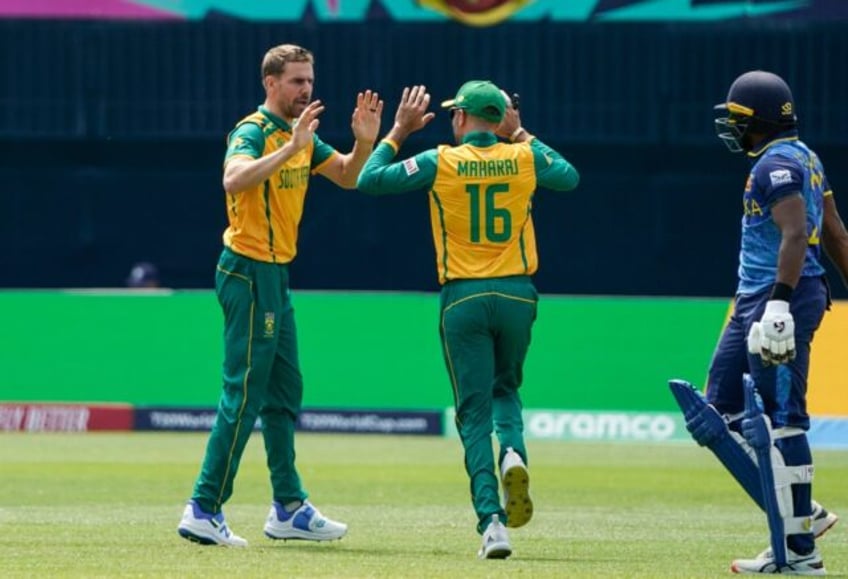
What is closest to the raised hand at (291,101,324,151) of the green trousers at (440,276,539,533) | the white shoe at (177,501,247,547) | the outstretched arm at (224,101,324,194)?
the outstretched arm at (224,101,324,194)

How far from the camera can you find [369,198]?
88.3 ft

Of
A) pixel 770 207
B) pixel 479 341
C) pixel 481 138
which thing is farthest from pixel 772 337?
pixel 481 138

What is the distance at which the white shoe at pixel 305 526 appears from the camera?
10.2 meters

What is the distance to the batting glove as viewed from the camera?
8.69 meters

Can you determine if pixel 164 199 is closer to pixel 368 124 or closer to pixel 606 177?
pixel 606 177

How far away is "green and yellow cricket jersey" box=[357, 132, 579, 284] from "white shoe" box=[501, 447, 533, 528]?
0.86m

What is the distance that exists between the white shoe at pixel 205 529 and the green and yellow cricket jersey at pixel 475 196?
1.56 m

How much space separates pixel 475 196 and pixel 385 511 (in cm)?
335

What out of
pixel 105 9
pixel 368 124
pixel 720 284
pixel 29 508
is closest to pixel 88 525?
pixel 29 508

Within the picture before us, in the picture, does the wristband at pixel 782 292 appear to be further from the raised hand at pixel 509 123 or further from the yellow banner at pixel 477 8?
the yellow banner at pixel 477 8

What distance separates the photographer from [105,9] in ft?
82.0

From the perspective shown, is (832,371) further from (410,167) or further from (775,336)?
(775,336)

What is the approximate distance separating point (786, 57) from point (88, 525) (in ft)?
51.3

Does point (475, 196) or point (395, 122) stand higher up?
point (395, 122)
